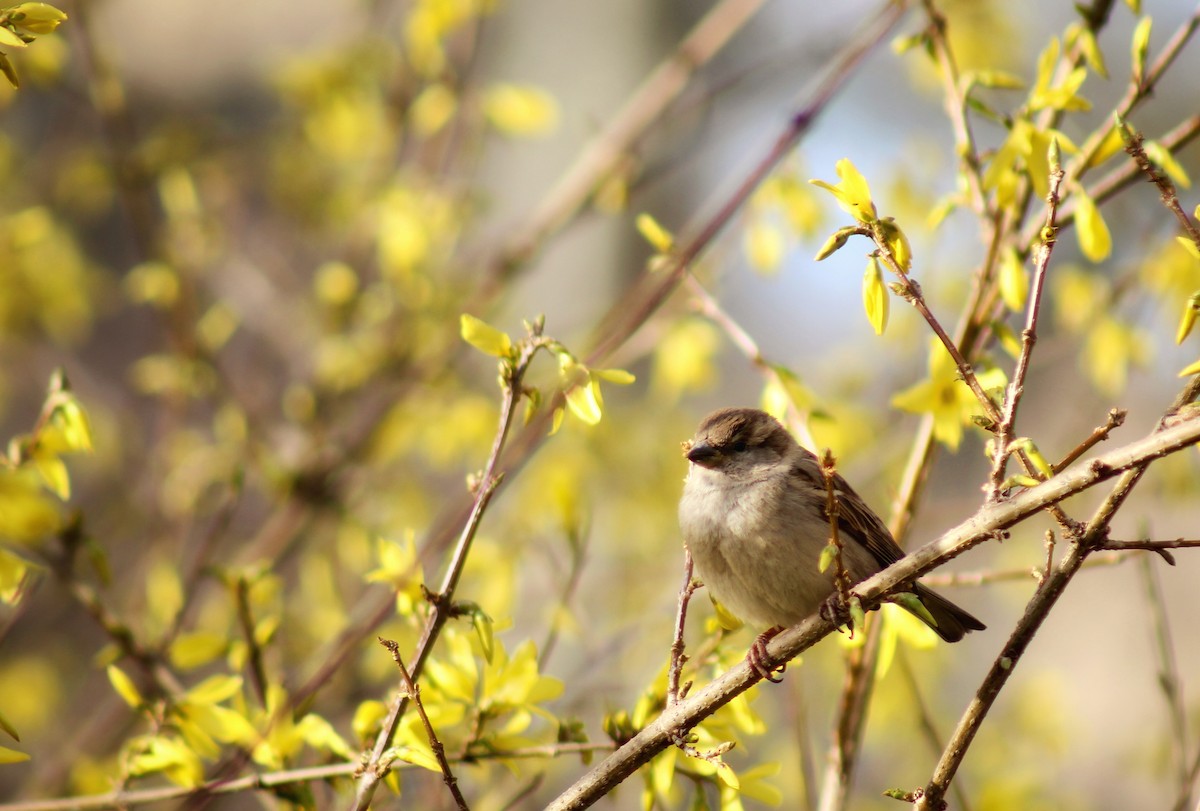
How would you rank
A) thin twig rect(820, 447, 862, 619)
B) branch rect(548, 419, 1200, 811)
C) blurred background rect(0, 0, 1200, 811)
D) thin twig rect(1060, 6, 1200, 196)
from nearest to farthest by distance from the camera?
branch rect(548, 419, 1200, 811)
thin twig rect(820, 447, 862, 619)
thin twig rect(1060, 6, 1200, 196)
blurred background rect(0, 0, 1200, 811)

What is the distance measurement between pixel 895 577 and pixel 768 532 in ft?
3.55

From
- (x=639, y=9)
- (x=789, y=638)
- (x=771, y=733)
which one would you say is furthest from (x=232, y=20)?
(x=789, y=638)

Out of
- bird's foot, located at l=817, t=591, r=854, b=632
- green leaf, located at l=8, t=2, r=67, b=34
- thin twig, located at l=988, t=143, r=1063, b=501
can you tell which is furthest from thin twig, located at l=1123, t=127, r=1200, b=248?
green leaf, located at l=8, t=2, r=67, b=34

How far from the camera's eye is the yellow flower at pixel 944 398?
261cm

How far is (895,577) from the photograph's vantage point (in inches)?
77.7

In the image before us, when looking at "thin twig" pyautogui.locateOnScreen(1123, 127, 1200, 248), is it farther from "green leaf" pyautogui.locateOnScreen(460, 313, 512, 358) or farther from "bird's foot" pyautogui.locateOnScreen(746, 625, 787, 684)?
"green leaf" pyautogui.locateOnScreen(460, 313, 512, 358)

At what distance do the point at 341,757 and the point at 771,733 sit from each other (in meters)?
4.46

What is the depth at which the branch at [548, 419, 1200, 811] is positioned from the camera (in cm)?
175

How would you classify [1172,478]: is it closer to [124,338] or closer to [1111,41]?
[1111,41]

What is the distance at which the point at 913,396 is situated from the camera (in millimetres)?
2609

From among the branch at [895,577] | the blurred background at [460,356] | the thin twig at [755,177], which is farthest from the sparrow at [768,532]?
the branch at [895,577]

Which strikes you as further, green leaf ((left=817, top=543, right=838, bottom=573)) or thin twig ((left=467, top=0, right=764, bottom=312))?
thin twig ((left=467, top=0, right=764, bottom=312))

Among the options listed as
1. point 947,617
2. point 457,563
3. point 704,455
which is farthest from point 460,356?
point 457,563

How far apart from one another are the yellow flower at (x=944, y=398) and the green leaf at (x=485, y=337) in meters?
0.98
